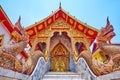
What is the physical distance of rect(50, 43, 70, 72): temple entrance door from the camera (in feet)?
30.5

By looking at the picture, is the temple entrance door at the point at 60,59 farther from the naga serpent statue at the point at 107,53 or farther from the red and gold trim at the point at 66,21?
the naga serpent statue at the point at 107,53

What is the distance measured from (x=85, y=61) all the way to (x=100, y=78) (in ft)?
4.95

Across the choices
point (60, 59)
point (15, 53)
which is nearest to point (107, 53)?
point (15, 53)

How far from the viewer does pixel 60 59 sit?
955 cm

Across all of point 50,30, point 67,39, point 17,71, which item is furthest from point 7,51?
point 67,39

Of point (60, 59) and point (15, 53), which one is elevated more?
point (60, 59)

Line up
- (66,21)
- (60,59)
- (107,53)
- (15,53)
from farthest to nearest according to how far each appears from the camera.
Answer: (66,21) < (60,59) < (107,53) < (15,53)

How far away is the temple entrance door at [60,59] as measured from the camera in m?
9.29

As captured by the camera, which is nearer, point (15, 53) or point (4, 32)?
point (15, 53)

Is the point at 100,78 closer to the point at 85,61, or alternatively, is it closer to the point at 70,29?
the point at 85,61

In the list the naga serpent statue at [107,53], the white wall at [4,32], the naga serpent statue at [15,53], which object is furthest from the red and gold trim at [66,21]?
the naga serpent statue at [15,53]

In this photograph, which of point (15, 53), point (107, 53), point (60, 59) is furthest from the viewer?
point (60, 59)

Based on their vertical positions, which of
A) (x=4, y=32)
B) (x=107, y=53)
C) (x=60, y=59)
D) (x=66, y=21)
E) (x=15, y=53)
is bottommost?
(x=107, y=53)

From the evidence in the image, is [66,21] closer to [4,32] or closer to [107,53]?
[4,32]
